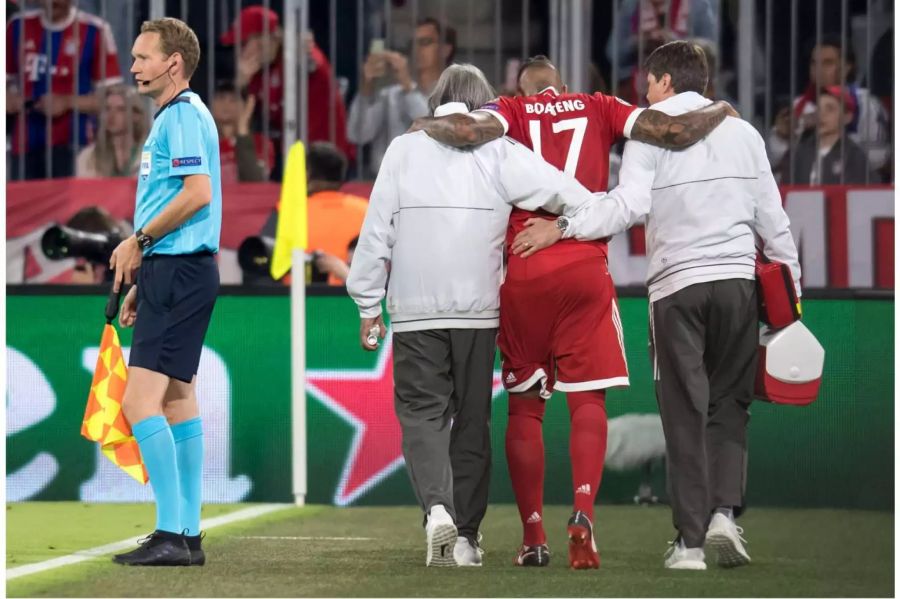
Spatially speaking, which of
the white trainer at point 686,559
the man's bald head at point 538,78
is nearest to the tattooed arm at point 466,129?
the man's bald head at point 538,78

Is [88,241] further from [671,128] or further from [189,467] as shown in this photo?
[671,128]

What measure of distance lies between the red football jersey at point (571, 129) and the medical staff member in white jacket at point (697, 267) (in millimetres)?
86

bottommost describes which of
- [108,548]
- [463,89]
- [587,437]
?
[108,548]

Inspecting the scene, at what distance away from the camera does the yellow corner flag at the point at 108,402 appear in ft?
18.9

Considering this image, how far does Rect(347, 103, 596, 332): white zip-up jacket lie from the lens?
562 cm

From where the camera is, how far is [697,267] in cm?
568

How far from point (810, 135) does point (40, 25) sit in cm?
413

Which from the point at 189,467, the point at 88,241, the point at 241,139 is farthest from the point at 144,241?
the point at 241,139

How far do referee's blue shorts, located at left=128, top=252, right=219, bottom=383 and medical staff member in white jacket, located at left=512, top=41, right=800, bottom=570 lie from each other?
1.02m

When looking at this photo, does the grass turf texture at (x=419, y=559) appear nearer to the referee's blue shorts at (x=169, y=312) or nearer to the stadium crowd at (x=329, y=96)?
the referee's blue shorts at (x=169, y=312)

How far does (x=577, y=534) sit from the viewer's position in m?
5.33

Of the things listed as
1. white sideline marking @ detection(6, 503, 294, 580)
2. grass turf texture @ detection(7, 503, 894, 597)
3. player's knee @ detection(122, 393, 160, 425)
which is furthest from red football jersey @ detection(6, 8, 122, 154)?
player's knee @ detection(122, 393, 160, 425)

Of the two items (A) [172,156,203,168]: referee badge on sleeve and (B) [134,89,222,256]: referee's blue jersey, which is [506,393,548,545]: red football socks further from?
(A) [172,156,203,168]: referee badge on sleeve

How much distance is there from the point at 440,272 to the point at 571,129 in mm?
613
